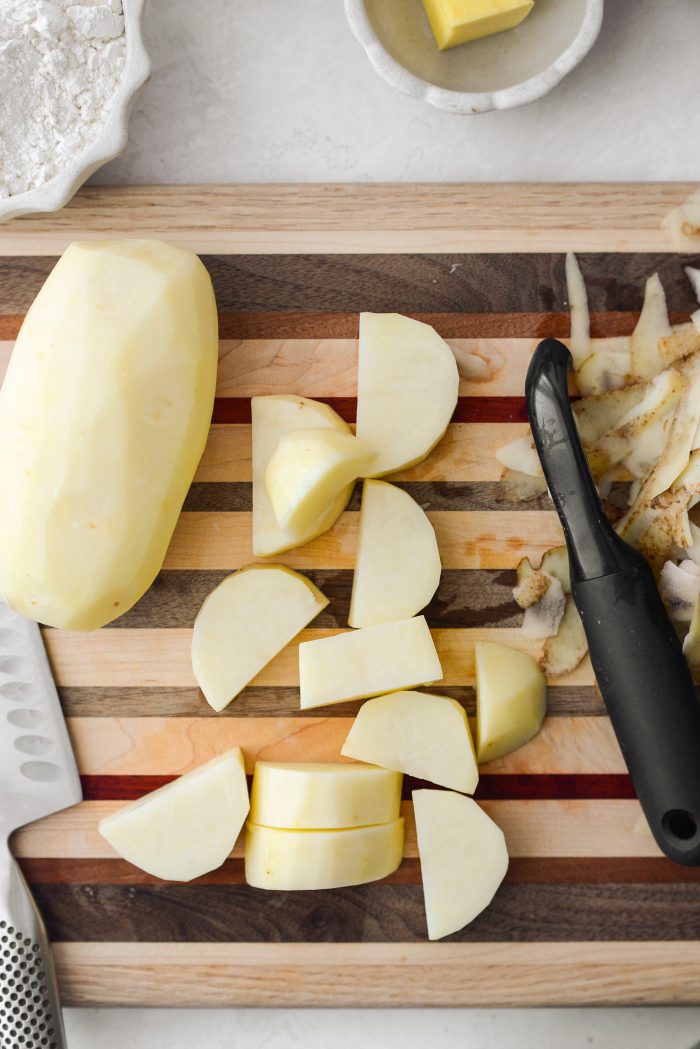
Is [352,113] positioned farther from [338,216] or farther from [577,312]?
[577,312]

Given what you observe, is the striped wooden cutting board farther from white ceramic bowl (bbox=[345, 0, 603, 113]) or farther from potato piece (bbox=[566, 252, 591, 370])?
white ceramic bowl (bbox=[345, 0, 603, 113])

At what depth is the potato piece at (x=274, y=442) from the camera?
3.84ft

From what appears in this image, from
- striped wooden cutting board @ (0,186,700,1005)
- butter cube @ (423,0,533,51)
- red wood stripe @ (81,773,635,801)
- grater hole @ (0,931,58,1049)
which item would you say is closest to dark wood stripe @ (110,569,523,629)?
striped wooden cutting board @ (0,186,700,1005)

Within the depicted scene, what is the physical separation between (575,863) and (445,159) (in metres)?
1.07

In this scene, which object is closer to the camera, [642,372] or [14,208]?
[14,208]

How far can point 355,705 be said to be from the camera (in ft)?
4.04

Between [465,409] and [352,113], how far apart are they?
47 cm

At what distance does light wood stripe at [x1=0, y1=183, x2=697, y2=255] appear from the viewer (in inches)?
47.3

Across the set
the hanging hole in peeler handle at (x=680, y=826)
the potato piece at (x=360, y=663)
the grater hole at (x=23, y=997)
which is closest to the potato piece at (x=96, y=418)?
the potato piece at (x=360, y=663)

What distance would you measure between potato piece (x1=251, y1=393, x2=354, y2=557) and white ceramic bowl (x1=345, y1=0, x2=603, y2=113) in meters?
0.46

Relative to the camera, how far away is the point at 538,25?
1.17 m

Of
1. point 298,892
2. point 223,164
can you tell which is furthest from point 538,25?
point 298,892

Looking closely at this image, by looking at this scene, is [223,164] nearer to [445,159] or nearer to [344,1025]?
[445,159]

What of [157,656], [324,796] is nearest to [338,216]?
[157,656]
